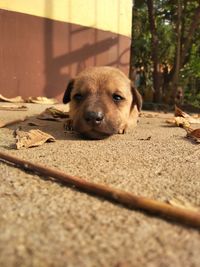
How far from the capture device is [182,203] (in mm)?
1790

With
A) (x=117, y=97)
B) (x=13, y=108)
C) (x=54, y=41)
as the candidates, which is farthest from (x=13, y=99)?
(x=117, y=97)

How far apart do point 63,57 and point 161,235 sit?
6434 millimetres

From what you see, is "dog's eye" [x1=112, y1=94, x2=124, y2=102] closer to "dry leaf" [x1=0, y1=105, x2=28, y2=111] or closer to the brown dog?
the brown dog

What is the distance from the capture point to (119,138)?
12.4 feet

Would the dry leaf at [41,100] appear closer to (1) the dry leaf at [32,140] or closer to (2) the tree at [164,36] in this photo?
(1) the dry leaf at [32,140]

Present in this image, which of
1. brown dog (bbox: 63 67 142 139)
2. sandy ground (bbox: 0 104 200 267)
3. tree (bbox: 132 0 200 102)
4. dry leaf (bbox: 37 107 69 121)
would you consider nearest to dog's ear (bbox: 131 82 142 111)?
brown dog (bbox: 63 67 142 139)

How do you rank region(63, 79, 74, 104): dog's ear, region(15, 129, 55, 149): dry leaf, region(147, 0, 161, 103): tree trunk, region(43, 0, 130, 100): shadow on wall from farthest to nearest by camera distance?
1. region(147, 0, 161, 103): tree trunk
2. region(43, 0, 130, 100): shadow on wall
3. region(63, 79, 74, 104): dog's ear
4. region(15, 129, 55, 149): dry leaf

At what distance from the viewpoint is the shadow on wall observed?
7.33 m

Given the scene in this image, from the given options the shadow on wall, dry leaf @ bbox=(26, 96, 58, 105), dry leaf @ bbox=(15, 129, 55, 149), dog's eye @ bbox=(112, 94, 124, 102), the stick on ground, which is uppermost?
the shadow on wall

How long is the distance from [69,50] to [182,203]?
20.5 ft

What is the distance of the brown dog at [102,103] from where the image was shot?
12.0 feet

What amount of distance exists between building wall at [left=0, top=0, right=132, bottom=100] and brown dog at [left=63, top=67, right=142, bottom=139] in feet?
7.96

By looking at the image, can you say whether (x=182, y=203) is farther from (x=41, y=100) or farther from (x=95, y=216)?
(x=41, y=100)

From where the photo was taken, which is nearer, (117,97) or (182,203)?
(182,203)
